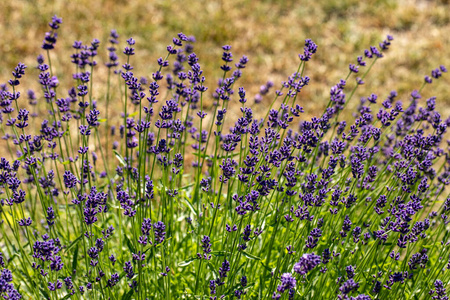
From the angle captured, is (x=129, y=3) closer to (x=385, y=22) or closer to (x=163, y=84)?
(x=163, y=84)

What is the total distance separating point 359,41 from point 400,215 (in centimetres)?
695

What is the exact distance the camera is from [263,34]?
8.96 meters

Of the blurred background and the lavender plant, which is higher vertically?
the blurred background

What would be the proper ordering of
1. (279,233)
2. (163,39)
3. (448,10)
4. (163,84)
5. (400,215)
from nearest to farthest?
(400,215) < (279,233) < (163,84) < (163,39) < (448,10)

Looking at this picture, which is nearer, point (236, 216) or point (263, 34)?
point (236, 216)

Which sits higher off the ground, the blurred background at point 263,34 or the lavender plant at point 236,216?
the blurred background at point 263,34

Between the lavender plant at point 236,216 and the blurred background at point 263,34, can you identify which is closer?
the lavender plant at point 236,216

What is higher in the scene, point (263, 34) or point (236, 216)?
point (263, 34)

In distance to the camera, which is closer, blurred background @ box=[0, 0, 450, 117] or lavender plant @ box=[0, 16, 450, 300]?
lavender plant @ box=[0, 16, 450, 300]

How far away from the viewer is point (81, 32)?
28.7 feet

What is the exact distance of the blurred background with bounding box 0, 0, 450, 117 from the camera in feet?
26.4

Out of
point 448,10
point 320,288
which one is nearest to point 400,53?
point 448,10

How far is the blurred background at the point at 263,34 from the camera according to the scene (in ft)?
26.4

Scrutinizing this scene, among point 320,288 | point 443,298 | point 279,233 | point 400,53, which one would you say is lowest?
point 443,298
